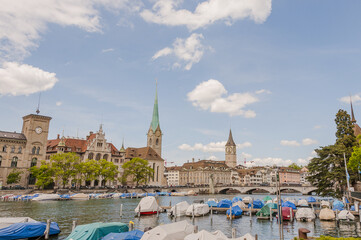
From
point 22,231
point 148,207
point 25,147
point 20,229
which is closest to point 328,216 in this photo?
point 148,207

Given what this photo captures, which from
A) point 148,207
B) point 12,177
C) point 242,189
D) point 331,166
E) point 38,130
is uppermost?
point 38,130

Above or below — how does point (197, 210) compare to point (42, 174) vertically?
below

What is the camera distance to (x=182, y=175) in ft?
605

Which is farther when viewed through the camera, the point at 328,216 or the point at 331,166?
the point at 331,166

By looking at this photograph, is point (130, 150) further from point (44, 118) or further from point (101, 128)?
point (44, 118)

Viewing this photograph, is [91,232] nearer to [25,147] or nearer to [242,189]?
A: [25,147]

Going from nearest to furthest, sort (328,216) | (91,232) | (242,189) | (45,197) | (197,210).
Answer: (91,232) < (328,216) < (197,210) < (45,197) < (242,189)

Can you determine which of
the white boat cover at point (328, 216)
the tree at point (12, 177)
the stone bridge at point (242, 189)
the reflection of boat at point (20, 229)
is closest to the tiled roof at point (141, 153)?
the stone bridge at point (242, 189)

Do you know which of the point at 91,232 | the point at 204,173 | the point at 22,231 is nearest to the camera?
the point at 91,232

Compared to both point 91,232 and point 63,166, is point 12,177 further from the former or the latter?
point 91,232

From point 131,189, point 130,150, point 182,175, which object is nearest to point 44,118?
point 131,189

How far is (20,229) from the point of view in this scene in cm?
2328

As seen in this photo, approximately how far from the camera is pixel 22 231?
23.2 m

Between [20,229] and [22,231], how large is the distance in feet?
0.89
